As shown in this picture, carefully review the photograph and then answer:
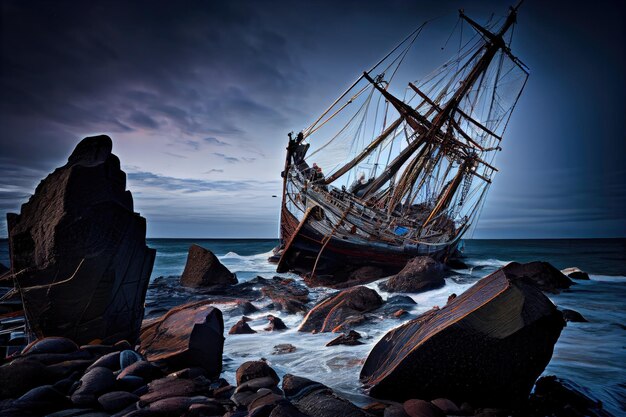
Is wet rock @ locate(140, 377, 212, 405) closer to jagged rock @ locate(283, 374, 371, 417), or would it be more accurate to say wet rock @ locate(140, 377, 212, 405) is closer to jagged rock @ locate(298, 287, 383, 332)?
jagged rock @ locate(283, 374, 371, 417)

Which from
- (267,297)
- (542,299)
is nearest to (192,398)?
(542,299)

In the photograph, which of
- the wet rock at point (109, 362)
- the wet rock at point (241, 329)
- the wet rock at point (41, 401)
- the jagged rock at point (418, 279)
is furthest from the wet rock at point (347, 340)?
the jagged rock at point (418, 279)

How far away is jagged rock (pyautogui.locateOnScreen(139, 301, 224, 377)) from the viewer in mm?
4480

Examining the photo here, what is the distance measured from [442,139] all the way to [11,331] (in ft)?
106

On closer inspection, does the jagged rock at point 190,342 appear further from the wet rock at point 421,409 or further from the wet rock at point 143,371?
the wet rock at point 421,409

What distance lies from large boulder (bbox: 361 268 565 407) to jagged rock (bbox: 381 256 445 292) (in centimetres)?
1051

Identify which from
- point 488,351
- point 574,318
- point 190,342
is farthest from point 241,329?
point 574,318

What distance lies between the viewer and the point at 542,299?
3678 mm

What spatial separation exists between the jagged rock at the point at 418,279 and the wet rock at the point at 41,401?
12633mm

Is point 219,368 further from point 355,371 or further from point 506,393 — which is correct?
point 506,393

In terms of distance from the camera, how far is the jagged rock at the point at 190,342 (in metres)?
4.48

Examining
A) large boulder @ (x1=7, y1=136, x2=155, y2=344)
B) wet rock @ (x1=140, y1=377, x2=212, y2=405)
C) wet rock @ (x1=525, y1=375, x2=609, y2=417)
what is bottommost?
wet rock @ (x1=525, y1=375, x2=609, y2=417)

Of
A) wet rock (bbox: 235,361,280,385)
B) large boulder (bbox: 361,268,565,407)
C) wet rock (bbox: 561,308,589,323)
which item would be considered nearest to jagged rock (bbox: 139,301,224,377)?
wet rock (bbox: 235,361,280,385)

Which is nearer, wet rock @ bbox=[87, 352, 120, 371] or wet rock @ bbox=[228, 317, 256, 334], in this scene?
wet rock @ bbox=[87, 352, 120, 371]
